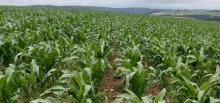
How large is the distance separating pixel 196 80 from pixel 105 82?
5.17 feet

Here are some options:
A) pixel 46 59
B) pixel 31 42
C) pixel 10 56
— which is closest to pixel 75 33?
pixel 31 42

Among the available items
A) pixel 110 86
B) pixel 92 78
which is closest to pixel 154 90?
pixel 110 86

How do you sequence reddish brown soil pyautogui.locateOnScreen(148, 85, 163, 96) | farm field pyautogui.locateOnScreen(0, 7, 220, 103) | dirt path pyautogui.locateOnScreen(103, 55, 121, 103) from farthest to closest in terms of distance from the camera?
reddish brown soil pyautogui.locateOnScreen(148, 85, 163, 96) < dirt path pyautogui.locateOnScreen(103, 55, 121, 103) < farm field pyautogui.locateOnScreen(0, 7, 220, 103)

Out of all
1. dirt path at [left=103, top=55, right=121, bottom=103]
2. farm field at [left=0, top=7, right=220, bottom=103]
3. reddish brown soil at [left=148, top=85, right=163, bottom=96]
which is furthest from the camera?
reddish brown soil at [left=148, top=85, right=163, bottom=96]

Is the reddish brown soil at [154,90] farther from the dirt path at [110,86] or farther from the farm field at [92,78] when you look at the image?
the dirt path at [110,86]

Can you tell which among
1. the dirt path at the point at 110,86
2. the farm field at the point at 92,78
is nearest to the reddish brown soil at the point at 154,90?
the farm field at the point at 92,78

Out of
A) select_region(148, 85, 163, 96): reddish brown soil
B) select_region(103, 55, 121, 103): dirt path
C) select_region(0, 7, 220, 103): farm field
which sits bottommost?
select_region(148, 85, 163, 96): reddish brown soil

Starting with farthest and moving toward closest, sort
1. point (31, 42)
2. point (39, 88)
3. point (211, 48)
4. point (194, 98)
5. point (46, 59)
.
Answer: point (211, 48)
point (31, 42)
point (46, 59)
point (39, 88)
point (194, 98)

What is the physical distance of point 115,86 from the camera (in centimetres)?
588

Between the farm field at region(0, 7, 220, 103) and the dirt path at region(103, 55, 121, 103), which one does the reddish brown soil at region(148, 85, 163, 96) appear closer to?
the farm field at region(0, 7, 220, 103)

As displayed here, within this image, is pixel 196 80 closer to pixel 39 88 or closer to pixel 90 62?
pixel 90 62

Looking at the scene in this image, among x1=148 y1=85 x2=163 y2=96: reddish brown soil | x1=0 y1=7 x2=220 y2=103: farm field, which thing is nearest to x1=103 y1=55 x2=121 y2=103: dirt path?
x1=0 y1=7 x2=220 y2=103: farm field

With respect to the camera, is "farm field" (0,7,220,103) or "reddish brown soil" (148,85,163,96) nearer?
"farm field" (0,7,220,103)

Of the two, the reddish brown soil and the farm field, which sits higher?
the farm field
